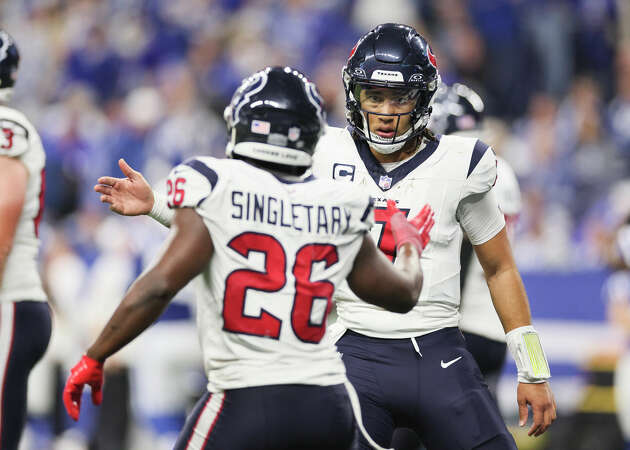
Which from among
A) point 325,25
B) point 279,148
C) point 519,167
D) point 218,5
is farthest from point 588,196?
point 279,148

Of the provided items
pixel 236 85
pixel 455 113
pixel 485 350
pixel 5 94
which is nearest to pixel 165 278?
pixel 5 94

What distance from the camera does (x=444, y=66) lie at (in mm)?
11727

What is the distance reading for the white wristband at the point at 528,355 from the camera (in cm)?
428

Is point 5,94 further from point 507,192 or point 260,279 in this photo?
point 507,192

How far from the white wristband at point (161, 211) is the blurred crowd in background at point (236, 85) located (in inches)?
195

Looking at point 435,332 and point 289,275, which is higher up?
point 289,275

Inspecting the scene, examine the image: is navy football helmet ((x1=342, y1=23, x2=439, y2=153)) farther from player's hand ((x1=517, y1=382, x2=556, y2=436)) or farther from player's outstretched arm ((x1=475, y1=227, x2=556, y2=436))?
player's hand ((x1=517, y1=382, x2=556, y2=436))

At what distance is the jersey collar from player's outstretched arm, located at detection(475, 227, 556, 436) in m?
0.39

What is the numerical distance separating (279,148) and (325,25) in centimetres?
932

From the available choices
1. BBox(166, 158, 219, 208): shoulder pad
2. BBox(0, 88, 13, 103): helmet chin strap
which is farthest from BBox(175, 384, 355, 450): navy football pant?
BBox(0, 88, 13, 103): helmet chin strap

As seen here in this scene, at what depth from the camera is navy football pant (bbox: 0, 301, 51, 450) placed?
14.8 ft

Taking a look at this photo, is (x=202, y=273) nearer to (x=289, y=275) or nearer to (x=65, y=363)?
(x=289, y=275)

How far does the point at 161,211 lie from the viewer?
401cm

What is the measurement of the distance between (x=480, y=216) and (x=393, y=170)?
0.36 meters
